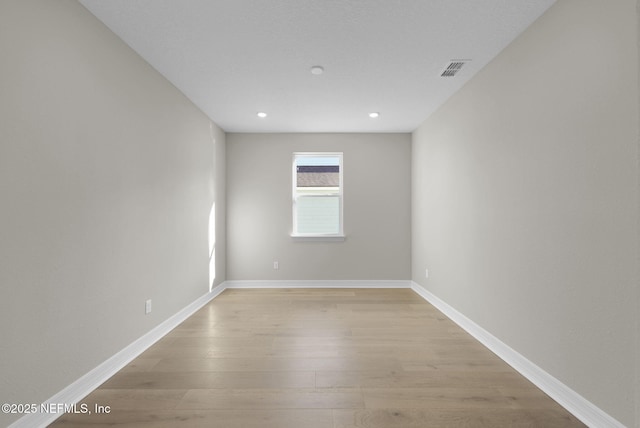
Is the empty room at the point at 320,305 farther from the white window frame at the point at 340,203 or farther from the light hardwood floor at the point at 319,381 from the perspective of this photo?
the white window frame at the point at 340,203

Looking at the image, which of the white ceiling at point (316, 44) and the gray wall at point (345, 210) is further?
the gray wall at point (345, 210)

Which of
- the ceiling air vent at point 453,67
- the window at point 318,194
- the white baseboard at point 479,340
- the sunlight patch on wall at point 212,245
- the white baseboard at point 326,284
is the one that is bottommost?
the white baseboard at point 326,284

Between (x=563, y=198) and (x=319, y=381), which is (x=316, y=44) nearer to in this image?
(x=563, y=198)

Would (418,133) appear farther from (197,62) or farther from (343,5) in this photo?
(197,62)

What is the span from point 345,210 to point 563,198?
334cm

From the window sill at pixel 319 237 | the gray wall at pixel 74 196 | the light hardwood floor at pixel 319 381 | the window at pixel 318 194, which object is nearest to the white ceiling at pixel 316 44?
the gray wall at pixel 74 196

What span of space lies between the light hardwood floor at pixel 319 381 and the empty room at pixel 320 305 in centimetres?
2

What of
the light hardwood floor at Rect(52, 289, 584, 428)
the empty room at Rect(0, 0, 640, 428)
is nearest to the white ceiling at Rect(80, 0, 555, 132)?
the empty room at Rect(0, 0, 640, 428)

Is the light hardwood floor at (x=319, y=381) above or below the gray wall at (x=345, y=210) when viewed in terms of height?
below

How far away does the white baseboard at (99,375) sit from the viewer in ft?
5.27

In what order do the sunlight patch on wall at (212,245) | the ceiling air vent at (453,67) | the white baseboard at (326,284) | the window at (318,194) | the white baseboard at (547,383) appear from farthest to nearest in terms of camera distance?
the window at (318,194) → the white baseboard at (326,284) → the sunlight patch on wall at (212,245) → the ceiling air vent at (453,67) → the white baseboard at (547,383)

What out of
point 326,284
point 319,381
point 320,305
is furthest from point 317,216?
point 319,381

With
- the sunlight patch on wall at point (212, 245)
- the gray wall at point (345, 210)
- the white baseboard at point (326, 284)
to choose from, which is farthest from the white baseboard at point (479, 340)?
the gray wall at point (345, 210)

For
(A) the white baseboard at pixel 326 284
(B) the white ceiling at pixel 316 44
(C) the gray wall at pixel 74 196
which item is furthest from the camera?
(A) the white baseboard at pixel 326 284
